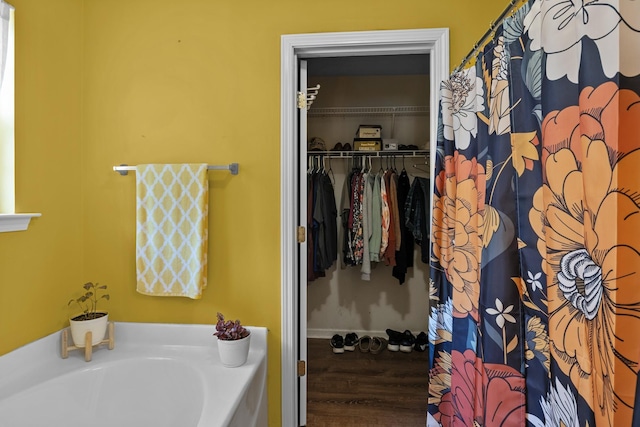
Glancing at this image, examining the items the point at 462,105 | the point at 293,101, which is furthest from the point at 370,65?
the point at 462,105

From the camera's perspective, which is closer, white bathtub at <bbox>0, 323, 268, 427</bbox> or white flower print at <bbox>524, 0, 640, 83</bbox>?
white flower print at <bbox>524, 0, 640, 83</bbox>

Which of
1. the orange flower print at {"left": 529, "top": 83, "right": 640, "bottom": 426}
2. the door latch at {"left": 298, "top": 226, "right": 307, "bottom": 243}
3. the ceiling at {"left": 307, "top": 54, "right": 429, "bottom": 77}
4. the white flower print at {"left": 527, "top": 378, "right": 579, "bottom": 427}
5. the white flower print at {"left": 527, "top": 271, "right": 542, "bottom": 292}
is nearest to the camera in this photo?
the orange flower print at {"left": 529, "top": 83, "right": 640, "bottom": 426}

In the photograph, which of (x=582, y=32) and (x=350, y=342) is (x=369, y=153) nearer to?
(x=350, y=342)

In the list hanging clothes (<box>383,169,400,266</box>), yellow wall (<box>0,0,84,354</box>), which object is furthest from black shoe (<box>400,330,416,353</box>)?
yellow wall (<box>0,0,84,354</box>)

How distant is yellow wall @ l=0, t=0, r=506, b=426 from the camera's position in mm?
1714

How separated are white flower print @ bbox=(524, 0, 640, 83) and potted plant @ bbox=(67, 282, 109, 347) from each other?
1985 mm

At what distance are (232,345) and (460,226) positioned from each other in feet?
3.56

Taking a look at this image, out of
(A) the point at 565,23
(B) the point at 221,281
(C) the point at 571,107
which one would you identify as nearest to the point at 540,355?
(C) the point at 571,107

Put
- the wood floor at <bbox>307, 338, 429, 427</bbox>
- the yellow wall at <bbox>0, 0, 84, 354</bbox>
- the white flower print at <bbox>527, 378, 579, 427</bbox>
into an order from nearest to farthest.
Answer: the white flower print at <bbox>527, 378, 579, 427</bbox> → the yellow wall at <bbox>0, 0, 84, 354</bbox> → the wood floor at <bbox>307, 338, 429, 427</bbox>

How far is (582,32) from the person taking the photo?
0.62 metres

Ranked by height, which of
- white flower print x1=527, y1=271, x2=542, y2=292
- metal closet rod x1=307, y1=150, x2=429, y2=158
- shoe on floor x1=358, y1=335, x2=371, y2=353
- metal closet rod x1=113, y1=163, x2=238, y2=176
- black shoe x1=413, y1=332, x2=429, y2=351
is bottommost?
shoe on floor x1=358, y1=335, x2=371, y2=353

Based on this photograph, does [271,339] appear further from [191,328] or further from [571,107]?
[571,107]

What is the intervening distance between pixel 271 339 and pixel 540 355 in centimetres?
127

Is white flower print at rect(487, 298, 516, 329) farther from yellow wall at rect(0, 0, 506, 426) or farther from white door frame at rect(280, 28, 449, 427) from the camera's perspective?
yellow wall at rect(0, 0, 506, 426)
